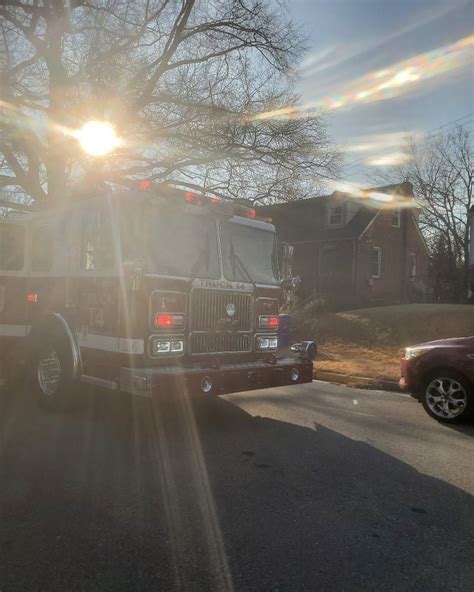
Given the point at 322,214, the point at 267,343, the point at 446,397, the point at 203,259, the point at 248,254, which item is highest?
the point at 322,214

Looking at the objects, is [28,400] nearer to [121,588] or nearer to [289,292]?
[289,292]

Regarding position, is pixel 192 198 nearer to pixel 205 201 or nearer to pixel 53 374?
pixel 205 201

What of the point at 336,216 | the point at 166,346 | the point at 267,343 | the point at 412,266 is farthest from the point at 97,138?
the point at 412,266

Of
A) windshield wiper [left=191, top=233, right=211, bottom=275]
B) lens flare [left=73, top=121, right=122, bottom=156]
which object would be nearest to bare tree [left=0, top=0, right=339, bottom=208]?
lens flare [left=73, top=121, right=122, bottom=156]

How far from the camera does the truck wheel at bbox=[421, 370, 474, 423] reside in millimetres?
6270

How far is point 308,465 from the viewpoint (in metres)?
4.68

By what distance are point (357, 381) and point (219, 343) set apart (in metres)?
4.28

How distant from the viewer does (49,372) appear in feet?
20.9

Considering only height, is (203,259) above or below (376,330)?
above

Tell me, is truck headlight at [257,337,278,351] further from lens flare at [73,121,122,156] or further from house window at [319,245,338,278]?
house window at [319,245,338,278]

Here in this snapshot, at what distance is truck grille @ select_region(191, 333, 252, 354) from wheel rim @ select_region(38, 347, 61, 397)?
1.74 meters

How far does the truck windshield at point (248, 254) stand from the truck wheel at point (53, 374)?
215 centimetres

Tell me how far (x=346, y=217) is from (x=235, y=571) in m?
27.2

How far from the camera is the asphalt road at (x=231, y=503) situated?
113 inches
